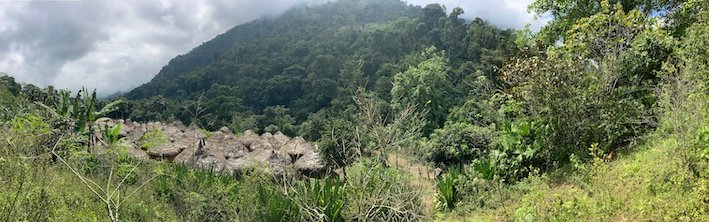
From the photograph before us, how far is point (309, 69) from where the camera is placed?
64.9 meters

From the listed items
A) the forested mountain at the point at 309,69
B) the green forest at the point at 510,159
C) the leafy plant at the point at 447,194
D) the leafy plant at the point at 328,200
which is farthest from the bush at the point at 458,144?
the forested mountain at the point at 309,69

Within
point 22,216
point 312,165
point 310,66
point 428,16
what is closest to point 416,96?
point 312,165

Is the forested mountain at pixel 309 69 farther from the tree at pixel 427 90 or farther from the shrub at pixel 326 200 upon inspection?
the shrub at pixel 326 200

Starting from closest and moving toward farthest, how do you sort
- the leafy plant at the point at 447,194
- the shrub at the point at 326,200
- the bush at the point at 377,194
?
the bush at the point at 377,194 < the shrub at the point at 326,200 < the leafy plant at the point at 447,194

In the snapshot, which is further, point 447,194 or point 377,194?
point 447,194

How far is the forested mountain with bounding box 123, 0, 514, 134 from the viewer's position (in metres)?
44.8

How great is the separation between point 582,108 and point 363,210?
390 centimetres

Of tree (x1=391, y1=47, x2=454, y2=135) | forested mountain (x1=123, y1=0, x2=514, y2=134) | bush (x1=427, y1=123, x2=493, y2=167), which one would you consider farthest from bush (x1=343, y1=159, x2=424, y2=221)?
tree (x1=391, y1=47, x2=454, y2=135)

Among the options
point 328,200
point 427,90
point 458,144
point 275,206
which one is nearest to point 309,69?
point 427,90

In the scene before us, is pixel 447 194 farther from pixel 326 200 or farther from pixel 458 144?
pixel 458 144

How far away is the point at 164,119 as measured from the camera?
155 feet

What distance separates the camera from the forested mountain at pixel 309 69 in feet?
147

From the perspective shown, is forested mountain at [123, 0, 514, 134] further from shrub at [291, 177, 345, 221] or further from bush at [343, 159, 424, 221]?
bush at [343, 159, 424, 221]

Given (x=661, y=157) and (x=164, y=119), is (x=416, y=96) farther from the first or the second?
(x=164, y=119)
